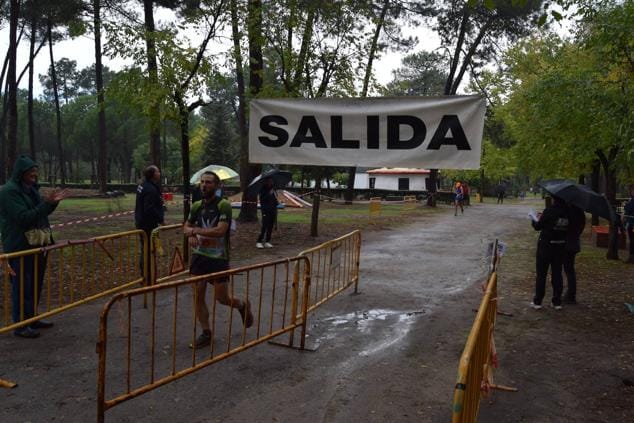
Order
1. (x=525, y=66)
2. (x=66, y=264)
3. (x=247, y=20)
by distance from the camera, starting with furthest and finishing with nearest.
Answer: (x=525, y=66) < (x=247, y=20) < (x=66, y=264)

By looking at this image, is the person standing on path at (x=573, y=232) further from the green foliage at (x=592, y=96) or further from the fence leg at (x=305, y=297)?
the fence leg at (x=305, y=297)

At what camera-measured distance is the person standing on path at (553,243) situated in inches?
297

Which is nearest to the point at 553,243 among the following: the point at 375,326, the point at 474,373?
the point at 375,326

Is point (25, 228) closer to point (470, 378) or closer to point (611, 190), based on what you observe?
point (470, 378)

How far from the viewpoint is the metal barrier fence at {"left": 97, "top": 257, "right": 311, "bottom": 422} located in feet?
13.2

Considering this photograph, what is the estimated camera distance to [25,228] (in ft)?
19.3

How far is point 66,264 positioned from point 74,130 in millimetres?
77386

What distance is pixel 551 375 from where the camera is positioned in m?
5.30

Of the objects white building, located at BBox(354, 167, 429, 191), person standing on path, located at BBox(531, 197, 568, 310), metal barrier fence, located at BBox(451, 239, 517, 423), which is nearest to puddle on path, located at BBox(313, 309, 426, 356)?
metal barrier fence, located at BBox(451, 239, 517, 423)

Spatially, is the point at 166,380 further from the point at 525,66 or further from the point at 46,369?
the point at 525,66

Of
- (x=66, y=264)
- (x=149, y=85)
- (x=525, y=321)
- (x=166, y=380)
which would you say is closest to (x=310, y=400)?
(x=166, y=380)

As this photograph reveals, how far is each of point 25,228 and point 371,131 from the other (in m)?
4.11

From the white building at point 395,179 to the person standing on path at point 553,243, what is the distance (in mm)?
48518

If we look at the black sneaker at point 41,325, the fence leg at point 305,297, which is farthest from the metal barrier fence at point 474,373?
the black sneaker at point 41,325
